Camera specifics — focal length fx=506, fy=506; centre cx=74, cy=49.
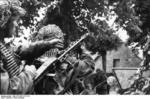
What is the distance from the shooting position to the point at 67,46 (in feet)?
36.9

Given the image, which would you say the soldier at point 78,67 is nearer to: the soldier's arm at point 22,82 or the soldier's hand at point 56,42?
the soldier's hand at point 56,42

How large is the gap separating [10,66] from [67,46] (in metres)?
7.09

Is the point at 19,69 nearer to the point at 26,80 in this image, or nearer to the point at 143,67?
the point at 26,80

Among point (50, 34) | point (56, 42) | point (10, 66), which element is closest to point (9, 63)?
point (10, 66)

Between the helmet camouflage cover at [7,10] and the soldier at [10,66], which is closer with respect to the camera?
the soldier at [10,66]

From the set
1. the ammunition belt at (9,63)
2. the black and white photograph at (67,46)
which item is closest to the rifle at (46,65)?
the black and white photograph at (67,46)

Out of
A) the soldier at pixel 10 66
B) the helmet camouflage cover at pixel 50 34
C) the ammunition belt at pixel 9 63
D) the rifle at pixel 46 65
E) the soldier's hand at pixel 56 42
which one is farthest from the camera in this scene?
the helmet camouflage cover at pixel 50 34

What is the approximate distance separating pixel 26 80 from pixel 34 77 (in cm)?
14

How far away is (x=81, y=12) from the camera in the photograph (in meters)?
16.4

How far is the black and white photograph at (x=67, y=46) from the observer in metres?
4.32

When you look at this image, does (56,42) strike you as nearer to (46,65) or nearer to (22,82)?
(46,65)

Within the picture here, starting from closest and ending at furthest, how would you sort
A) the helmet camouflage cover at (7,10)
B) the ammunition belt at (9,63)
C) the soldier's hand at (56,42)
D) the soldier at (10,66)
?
the soldier at (10,66), the ammunition belt at (9,63), the helmet camouflage cover at (7,10), the soldier's hand at (56,42)

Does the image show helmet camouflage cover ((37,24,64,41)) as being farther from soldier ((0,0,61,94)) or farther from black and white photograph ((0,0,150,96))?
soldier ((0,0,61,94))

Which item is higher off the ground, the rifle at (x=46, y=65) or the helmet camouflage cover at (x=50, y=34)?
the helmet camouflage cover at (x=50, y=34)
